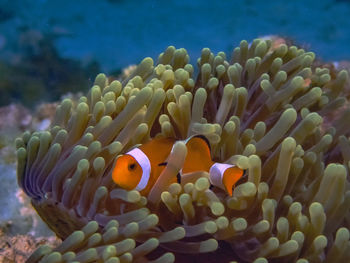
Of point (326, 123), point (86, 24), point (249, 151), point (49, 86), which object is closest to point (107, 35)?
point (86, 24)

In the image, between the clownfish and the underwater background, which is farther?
the underwater background

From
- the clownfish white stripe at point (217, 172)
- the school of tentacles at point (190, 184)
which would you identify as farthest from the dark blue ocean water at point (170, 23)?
the clownfish white stripe at point (217, 172)

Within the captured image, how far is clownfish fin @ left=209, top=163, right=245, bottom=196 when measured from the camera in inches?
40.2

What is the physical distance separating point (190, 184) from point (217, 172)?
75 millimetres

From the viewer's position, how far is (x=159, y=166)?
43.0 inches

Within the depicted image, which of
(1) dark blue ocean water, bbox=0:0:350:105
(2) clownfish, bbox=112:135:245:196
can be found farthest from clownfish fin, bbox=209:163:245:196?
(1) dark blue ocean water, bbox=0:0:350:105

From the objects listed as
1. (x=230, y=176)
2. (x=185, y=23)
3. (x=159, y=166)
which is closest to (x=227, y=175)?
(x=230, y=176)

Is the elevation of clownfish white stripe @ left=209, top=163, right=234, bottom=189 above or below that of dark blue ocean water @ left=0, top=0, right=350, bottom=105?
below

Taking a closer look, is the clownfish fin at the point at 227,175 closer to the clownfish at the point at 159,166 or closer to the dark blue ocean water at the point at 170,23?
the clownfish at the point at 159,166

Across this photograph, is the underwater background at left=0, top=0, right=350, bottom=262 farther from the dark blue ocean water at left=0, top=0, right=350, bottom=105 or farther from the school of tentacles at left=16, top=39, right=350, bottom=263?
the school of tentacles at left=16, top=39, right=350, bottom=263

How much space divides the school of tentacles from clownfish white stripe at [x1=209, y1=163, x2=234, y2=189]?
0.10 ft

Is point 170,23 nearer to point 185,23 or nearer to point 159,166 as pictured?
point 185,23

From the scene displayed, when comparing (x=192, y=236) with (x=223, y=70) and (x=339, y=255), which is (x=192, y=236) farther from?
(x=223, y=70)

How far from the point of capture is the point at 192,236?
1.09 meters
